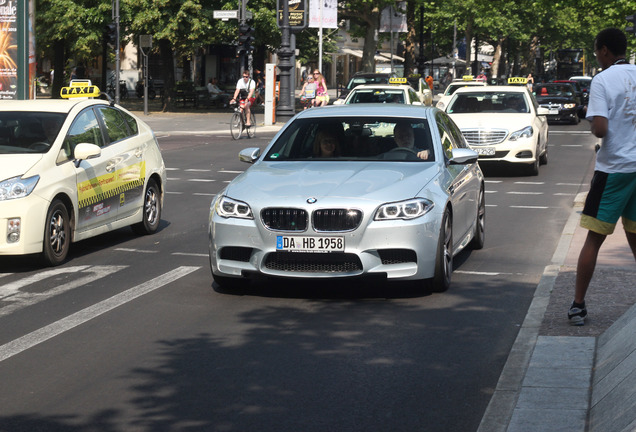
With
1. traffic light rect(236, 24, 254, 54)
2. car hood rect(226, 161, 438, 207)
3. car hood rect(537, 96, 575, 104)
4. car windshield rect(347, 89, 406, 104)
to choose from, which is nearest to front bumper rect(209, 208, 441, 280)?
car hood rect(226, 161, 438, 207)

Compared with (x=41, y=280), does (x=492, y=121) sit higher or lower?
higher

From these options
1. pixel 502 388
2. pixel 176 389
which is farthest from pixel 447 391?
pixel 176 389

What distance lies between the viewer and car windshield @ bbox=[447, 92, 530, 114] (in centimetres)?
2145

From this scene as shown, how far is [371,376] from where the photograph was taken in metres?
6.20

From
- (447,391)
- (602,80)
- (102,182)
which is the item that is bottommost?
(447,391)

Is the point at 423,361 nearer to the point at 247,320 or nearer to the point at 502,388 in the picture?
the point at 502,388

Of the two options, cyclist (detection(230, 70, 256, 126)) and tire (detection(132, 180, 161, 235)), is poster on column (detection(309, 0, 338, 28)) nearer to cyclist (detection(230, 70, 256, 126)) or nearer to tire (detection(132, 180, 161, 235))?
cyclist (detection(230, 70, 256, 126))

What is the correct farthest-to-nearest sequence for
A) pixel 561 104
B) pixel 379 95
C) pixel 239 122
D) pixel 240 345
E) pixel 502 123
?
1. pixel 561 104
2. pixel 239 122
3. pixel 379 95
4. pixel 502 123
5. pixel 240 345

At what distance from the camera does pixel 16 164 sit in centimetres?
992

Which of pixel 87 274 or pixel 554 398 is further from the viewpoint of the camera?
pixel 87 274

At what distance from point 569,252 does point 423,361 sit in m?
4.62

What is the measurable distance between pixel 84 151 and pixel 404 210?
3526 millimetres

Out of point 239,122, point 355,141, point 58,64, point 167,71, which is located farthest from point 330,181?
point 58,64

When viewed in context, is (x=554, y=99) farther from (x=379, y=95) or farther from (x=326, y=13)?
(x=379, y=95)
